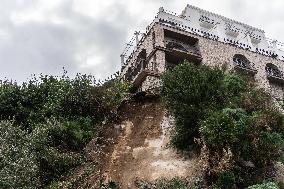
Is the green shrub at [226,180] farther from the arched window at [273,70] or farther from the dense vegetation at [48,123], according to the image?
the arched window at [273,70]

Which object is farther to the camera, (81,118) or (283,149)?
(81,118)

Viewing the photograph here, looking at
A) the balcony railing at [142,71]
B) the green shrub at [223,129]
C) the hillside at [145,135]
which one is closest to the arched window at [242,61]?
the balcony railing at [142,71]

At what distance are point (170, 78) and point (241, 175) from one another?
21.4 ft

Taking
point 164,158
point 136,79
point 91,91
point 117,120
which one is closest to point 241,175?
point 164,158

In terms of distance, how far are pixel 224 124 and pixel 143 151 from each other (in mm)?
5221

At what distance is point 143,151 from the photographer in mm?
23422

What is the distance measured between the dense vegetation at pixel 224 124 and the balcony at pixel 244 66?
42.6 feet

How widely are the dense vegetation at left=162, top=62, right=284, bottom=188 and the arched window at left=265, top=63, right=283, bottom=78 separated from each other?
54.8ft

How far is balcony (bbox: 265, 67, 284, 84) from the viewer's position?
40062 mm

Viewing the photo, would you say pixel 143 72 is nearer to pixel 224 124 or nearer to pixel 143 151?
pixel 143 151

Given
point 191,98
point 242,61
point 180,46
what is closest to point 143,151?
point 191,98

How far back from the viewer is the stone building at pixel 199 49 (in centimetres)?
3459

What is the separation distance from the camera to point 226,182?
19.1m

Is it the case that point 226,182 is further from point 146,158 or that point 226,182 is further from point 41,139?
point 41,139
